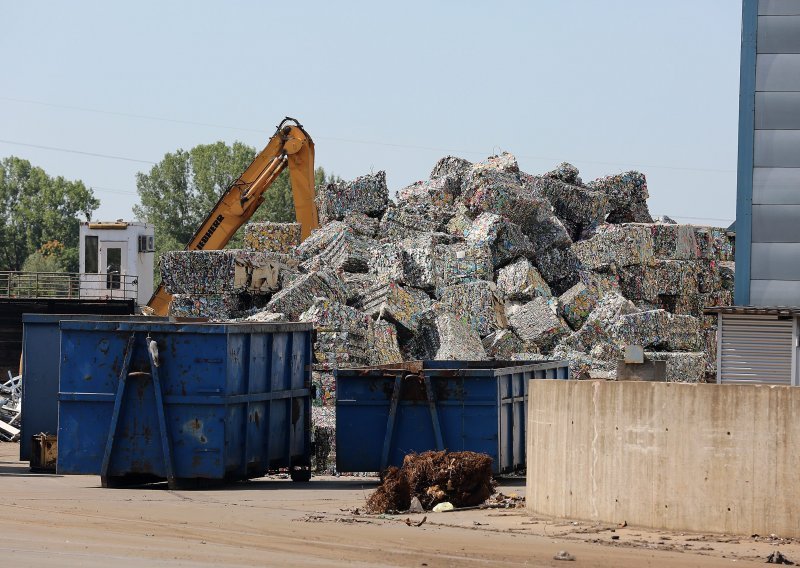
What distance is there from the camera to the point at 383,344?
20.1m

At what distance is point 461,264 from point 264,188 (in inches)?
256

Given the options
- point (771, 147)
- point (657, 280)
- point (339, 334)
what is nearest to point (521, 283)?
point (657, 280)

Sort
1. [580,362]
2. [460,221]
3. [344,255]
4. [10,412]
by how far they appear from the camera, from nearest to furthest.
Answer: [580,362]
[10,412]
[344,255]
[460,221]

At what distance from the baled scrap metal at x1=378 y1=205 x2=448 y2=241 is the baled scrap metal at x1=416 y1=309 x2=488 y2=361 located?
402 cm

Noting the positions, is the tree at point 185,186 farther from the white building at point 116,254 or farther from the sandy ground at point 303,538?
the sandy ground at point 303,538

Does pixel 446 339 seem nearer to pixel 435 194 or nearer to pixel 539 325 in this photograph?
pixel 539 325

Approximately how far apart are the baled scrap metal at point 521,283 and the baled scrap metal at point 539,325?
0.93 meters

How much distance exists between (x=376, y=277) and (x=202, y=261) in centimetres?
326

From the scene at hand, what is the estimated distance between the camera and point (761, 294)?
49.1 ft

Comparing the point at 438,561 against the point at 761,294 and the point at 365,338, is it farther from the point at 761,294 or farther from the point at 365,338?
the point at 365,338

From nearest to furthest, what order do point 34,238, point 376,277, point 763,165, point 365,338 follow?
point 763,165, point 365,338, point 376,277, point 34,238

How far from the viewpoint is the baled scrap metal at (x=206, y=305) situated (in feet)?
76.2

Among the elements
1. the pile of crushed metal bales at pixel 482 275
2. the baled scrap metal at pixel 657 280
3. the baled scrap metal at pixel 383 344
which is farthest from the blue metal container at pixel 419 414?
the baled scrap metal at pixel 657 280

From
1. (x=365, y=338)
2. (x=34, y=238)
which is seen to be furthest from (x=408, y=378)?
(x=34, y=238)
